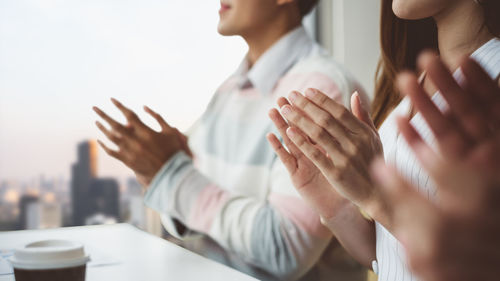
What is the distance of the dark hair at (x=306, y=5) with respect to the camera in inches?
46.3

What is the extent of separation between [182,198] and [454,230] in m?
0.91

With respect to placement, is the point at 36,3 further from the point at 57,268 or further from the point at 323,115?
the point at 323,115

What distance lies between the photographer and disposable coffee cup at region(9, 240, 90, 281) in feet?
2.35

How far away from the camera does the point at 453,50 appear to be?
2.40 ft

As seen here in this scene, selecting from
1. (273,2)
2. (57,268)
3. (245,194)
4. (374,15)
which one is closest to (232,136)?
(245,194)

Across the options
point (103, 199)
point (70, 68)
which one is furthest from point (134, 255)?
point (70, 68)

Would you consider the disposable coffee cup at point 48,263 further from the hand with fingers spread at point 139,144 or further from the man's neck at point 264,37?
the man's neck at point 264,37

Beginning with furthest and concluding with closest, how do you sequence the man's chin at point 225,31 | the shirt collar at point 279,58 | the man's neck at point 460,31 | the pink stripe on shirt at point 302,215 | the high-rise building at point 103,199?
the high-rise building at point 103,199 → the man's chin at point 225,31 → the shirt collar at point 279,58 → the pink stripe on shirt at point 302,215 → the man's neck at point 460,31

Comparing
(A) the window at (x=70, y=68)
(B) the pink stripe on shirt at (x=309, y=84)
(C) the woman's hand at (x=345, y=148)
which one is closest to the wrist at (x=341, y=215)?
(C) the woman's hand at (x=345, y=148)

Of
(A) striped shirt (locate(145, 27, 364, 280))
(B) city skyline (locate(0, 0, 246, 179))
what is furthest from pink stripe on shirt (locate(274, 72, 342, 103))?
(B) city skyline (locate(0, 0, 246, 179))

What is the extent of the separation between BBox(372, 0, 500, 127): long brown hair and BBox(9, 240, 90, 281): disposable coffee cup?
0.60 m

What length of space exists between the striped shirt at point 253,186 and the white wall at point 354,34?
39 mm

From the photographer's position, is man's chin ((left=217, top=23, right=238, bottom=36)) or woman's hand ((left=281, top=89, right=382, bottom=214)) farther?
man's chin ((left=217, top=23, right=238, bottom=36))

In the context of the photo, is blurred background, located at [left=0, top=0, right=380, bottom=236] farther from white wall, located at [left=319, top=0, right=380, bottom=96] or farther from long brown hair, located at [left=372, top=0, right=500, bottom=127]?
long brown hair, located at [left=372, top=0, right=500, bottom=127]
